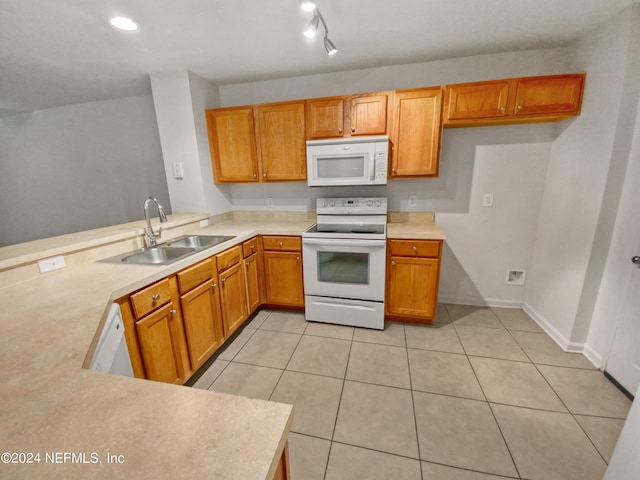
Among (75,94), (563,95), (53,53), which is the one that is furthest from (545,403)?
(75,94)

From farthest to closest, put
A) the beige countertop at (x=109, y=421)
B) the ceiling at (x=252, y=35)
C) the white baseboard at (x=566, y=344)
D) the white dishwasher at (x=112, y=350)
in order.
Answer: the white baseboard at (x=566, y=344) < the ceiling at (x=252, y=35) < the white dishwasher at (x=112, y=350) < the beige countertop at (x=109, y=421)

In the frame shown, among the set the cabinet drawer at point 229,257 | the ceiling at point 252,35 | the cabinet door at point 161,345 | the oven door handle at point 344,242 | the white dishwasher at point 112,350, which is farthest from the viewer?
the oven door handle at point 344,242

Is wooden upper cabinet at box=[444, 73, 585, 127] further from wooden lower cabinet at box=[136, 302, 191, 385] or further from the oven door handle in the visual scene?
wooden lower cabinet at box=[136, 302, 191, 385]

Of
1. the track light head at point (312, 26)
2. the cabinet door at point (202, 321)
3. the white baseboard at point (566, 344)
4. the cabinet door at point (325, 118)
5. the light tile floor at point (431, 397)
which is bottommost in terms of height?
the light tile floor at point (431, 397)

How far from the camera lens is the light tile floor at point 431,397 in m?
1.32

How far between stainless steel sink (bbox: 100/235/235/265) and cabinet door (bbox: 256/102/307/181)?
88 centimetres

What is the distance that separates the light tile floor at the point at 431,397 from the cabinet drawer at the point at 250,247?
73cm

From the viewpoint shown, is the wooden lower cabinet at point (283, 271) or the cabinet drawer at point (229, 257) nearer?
the cabinet drawer at point (229, 257)

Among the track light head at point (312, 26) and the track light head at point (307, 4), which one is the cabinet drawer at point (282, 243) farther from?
the track light head at point (307, 4)

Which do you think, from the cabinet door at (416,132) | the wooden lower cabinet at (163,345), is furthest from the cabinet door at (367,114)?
the wooden lower cabinet at (163,345)

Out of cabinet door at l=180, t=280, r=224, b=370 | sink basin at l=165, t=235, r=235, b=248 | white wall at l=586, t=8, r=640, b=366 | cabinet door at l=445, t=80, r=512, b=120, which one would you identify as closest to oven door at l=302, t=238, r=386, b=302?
sink basin at l=165, t=235, r=235, b=248

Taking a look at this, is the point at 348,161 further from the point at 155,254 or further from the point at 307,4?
the point at 155,254

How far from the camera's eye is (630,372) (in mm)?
1646

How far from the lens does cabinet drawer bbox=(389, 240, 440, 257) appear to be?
7.32 ft
